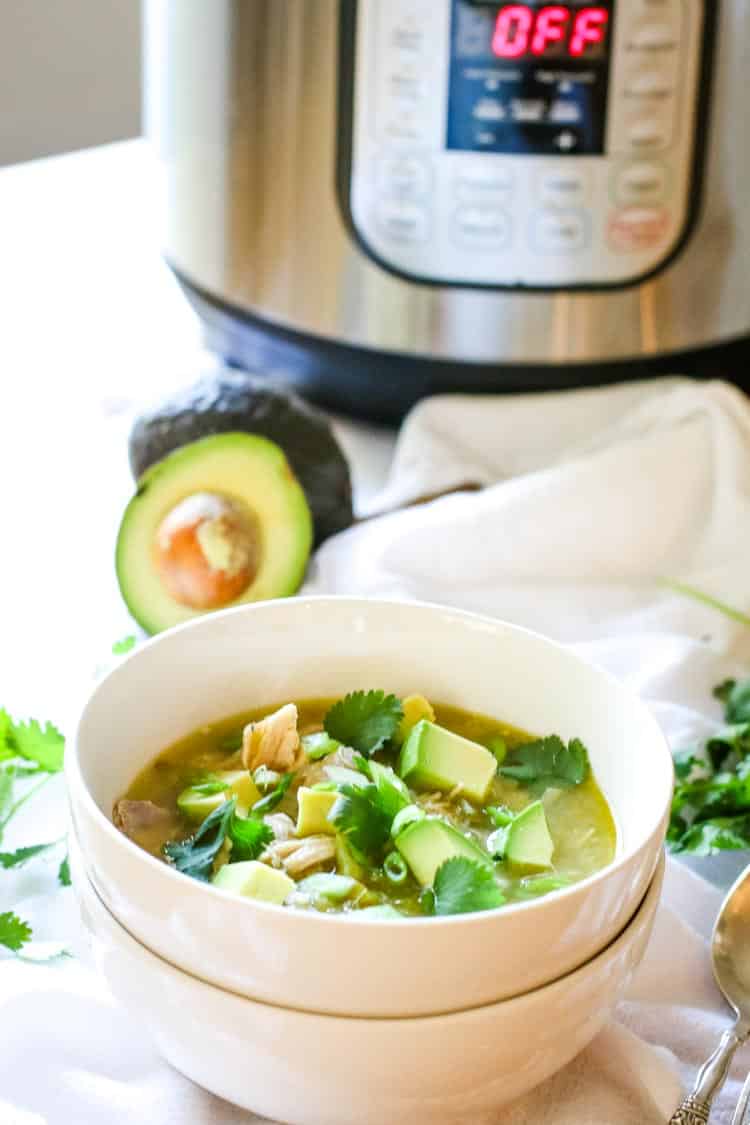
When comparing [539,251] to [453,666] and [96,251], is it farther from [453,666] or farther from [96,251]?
[96,251]

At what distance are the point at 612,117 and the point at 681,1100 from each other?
610mm

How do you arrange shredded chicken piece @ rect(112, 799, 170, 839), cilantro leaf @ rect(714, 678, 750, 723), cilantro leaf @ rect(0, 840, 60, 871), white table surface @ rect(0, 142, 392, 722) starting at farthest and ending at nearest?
white table surface @ rect(0, 142, 392, 722)
cilantro leaf @ rect(714, 678, 750, 723)
cilantro leaf @ rect(0, 840, 60, 871)
shredded chicken piece @ rect(112, 799, 170, 839)

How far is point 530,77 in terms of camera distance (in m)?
0.93

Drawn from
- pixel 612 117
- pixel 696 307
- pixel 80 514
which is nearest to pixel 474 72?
pixel 612 117

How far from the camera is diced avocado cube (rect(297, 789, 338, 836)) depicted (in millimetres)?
535

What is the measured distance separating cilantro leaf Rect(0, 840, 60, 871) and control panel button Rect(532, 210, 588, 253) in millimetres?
503

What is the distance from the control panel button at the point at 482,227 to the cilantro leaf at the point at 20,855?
0.48 meters

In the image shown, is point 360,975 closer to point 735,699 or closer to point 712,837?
point 712,837

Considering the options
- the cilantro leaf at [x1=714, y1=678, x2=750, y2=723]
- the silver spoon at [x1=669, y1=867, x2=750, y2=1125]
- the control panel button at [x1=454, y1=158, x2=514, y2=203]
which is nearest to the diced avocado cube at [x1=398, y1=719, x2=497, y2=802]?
the silver spoon at [x1=669, y1=867, x2=750, y2=1125]

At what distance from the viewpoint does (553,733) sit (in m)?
0.61

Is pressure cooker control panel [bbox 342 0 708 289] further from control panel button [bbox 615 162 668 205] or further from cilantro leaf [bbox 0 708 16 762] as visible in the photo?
cilantro leaf [bbox 0 708 16 762]

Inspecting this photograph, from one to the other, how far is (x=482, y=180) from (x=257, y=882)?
0.58 meters

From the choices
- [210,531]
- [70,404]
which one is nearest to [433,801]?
[210,531]

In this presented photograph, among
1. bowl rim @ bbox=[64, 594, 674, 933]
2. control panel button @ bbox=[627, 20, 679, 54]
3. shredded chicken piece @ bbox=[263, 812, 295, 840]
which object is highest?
control panel button @ bbox=[627, 20, 679, 54]
